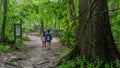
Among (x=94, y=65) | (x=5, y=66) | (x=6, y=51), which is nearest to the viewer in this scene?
(x=94, y=65)

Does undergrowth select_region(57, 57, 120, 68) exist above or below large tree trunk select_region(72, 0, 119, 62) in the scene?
below

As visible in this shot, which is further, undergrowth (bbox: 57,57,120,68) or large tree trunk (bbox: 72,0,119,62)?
large tree trunk (bbox: 72,0,119,62)

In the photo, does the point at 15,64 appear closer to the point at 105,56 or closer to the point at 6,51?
the point at 6,51

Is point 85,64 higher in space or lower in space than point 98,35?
lower

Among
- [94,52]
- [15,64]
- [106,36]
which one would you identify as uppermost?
[106,36]

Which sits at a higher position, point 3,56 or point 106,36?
point 106,36

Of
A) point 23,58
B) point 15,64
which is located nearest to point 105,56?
point 15,64

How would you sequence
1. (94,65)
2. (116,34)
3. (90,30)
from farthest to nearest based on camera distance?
(116,34), (90,30), (94,65)

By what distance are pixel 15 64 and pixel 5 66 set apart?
2.40 feet

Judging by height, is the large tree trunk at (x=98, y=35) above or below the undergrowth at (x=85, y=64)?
above

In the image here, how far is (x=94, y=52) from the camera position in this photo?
987 centimetres

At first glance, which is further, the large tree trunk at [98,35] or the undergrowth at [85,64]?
the large tree trunk at [98,35]

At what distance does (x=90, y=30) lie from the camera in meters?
10.1

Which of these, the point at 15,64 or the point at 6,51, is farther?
the point at 6,51
